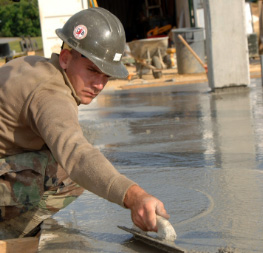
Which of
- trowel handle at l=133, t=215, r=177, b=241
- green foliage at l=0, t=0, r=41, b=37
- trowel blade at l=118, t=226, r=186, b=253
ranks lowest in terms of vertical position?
trowel blade at l=118, t=226, r=186, b=253

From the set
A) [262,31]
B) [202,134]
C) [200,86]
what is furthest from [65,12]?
[202,134]

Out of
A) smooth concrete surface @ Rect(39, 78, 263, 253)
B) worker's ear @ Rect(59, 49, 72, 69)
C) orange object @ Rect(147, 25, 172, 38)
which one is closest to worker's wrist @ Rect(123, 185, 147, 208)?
smooth concrete surface @ Rect(39, 78, 263, 253)

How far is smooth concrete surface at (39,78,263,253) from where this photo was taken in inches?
124

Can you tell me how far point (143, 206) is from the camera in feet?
8.07

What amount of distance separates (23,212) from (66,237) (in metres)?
0.47

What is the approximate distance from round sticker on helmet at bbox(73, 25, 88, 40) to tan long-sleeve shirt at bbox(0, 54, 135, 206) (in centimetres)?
20

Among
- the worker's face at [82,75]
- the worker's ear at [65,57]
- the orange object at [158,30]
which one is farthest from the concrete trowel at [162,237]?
the orange object at [158,30]

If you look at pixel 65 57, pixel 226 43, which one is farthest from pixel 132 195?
pixel 226 43

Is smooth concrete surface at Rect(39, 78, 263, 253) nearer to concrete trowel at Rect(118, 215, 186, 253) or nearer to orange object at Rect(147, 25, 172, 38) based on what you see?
concrete trowel at Rect(118, 215, 186, 253)

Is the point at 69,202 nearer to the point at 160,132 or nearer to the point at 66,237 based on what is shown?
the point at 66,237

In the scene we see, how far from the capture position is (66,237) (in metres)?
3.25

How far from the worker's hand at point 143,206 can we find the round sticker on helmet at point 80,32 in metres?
1.06

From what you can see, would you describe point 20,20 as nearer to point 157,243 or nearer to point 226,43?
point 226,43

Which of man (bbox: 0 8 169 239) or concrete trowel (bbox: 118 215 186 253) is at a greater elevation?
man (bbox: 0 8 169 239)
